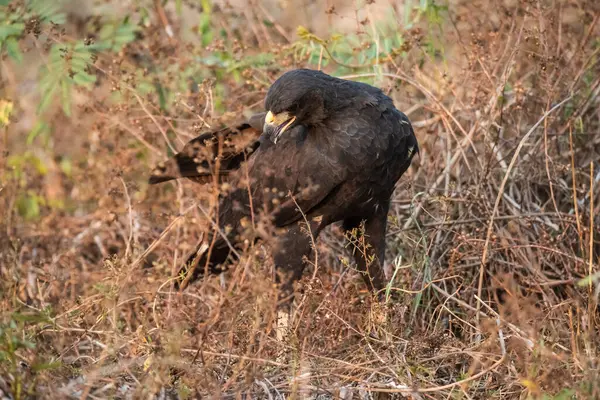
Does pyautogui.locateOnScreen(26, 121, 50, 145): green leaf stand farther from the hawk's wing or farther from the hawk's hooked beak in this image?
the hawk's hooked beak

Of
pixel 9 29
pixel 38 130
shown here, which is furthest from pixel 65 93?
pixel 38 130

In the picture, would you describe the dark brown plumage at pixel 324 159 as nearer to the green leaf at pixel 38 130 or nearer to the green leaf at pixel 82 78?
the green leaf at pixel 82 78

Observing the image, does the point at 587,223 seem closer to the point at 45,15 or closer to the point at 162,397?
the point at 162,397

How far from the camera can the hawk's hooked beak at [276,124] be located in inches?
178

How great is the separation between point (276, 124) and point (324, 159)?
1.23ft

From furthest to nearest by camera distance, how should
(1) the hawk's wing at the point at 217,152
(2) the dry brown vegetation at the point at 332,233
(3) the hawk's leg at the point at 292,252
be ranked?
(1) the hawk's wing at the point at 217,152, (3) the hawk's leg at the point at 292,252, (2) the dry brown vegetation at the point at 332,233

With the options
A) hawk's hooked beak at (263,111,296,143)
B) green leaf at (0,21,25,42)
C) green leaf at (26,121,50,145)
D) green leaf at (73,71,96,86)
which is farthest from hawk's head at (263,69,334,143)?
green leaf at (26,121,50,145)

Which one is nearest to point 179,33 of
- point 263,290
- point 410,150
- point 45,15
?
point 45,15

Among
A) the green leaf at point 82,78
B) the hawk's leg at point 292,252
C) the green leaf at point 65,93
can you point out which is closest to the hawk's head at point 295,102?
Result: the hawk's leg at point 292,252

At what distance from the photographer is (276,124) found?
4.53 meters

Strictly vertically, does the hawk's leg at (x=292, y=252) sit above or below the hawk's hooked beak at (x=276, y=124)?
below

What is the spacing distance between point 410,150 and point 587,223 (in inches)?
54.5

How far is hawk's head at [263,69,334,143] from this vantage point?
4504 mm

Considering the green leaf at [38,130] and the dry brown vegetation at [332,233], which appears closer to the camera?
the dry brown vegetation at [332,233]
